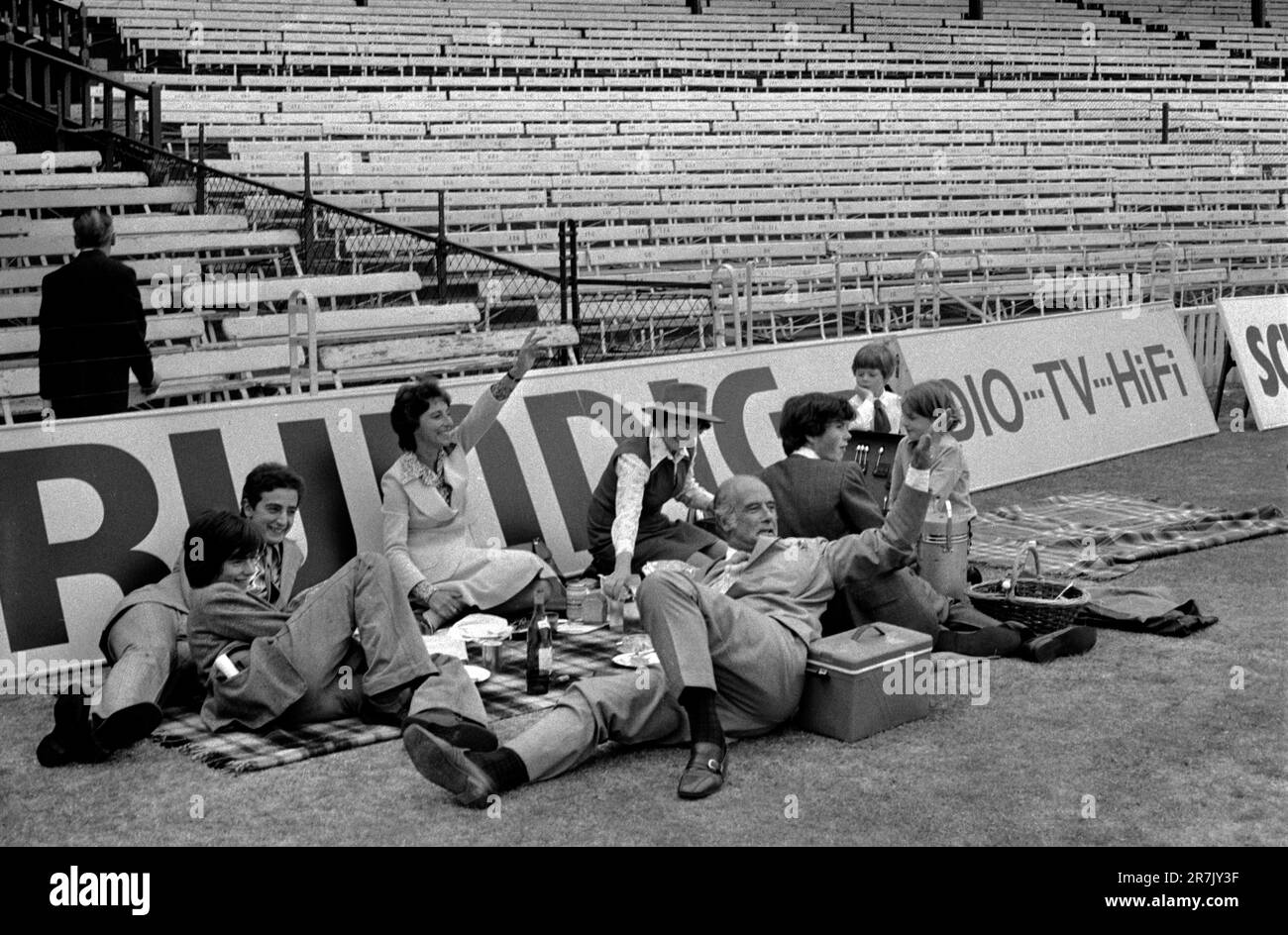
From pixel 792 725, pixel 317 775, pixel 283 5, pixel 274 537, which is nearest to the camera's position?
pixel 317 775

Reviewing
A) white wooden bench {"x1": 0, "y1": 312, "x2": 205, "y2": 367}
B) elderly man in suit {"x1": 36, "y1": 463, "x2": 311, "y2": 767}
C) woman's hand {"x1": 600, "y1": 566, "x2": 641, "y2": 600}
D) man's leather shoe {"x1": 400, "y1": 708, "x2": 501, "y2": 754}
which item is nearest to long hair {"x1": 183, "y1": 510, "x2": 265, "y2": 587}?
elderly man in suit {"x1": 36, "y1": 463, "x2": 311, "y2": 767}

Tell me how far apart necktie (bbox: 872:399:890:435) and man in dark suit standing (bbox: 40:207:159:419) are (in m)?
3.89

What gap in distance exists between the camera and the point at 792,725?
5.41 metres

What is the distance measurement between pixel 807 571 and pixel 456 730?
55.0 inches

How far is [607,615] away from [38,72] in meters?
11.5

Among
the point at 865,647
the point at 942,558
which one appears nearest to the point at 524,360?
the point at 942,558

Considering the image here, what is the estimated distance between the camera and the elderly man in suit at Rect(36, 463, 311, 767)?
16.8 feet

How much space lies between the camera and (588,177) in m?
17.0

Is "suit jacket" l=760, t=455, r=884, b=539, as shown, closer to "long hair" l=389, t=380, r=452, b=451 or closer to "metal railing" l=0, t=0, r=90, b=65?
"long hair" l=389, t=380, r=452, b=451

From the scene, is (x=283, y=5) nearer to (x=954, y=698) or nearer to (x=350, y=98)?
(x=350, y=98)

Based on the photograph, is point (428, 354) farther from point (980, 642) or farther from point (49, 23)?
point (49, 23)

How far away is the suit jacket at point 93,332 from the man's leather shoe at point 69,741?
3135 mm

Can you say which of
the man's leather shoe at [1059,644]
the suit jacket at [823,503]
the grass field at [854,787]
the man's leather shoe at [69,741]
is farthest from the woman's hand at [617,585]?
the man's leather shoe at [69,741]
